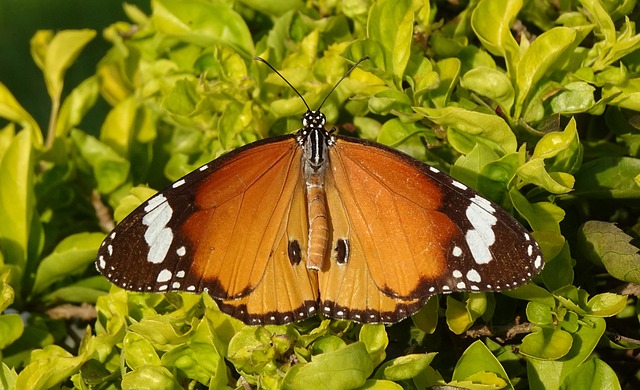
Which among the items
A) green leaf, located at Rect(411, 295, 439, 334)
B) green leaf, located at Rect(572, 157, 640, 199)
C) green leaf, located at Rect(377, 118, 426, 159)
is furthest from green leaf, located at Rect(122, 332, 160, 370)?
green leaf, located at Rect(572, 157, 640, 199)

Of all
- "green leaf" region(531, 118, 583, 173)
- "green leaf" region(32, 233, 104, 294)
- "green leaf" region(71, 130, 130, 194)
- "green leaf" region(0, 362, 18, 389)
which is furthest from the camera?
"green leaf" region(71, 130, 130, 194)

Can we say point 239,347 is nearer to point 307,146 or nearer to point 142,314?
point 142,314

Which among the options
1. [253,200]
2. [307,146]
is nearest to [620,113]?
[307,146]

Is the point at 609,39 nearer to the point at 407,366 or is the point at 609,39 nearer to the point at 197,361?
the point at 407,366

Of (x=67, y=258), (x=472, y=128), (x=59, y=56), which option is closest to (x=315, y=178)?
(x=472, y=128)

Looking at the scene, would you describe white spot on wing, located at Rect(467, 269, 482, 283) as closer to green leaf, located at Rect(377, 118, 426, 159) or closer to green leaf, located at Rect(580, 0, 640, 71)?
green leaf, located at Rect(377, 118, 426, 159)

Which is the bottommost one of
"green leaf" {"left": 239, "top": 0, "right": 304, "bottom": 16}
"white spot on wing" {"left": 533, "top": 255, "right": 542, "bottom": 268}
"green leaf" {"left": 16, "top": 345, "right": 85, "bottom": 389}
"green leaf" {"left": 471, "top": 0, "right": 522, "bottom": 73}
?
"green leaf" {"left": 16, "top": 345, "right": 85, "bottom": 389}
